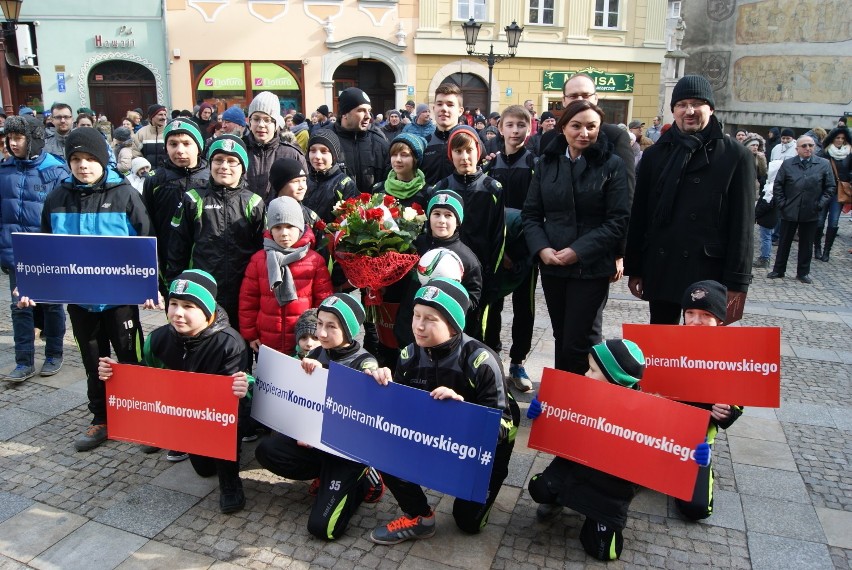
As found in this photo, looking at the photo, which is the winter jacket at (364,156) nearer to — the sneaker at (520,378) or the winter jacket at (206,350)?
the sneaker at (520,378)

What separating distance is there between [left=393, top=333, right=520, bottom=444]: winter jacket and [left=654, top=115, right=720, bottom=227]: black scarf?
1.71 m

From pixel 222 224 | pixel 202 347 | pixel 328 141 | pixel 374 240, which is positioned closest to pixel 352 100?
pixel 328 141

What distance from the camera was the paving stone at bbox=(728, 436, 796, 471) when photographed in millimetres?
4531

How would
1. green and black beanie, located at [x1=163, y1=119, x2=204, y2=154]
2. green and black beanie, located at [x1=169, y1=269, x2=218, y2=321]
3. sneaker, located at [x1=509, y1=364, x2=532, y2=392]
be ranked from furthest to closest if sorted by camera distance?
sneaker, located at [x1=509, y1=364, x2=532, y2=392] < green and black beanie, located at [x1=163, y1=119, x2=204, y2=154] < green and black beanie, located at [x1=169, y1=269, x2=218, y2=321]

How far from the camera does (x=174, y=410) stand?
3.96m

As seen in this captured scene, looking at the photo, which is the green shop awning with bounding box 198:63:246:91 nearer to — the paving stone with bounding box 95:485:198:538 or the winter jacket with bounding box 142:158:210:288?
the winter jacket with bounding box 142:158:210:288

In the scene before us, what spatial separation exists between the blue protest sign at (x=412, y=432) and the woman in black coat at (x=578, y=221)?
5.01 ft

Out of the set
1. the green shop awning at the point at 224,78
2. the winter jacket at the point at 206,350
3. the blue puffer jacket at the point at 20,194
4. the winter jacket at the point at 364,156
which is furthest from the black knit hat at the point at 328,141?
the green shop awning at the point at 224,78

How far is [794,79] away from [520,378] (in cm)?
2790

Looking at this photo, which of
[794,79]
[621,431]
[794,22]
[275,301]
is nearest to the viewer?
[621,431]

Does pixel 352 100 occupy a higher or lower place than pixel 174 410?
higher

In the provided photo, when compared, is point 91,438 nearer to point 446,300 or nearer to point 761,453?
point 446,300

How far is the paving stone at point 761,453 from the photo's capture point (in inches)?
178

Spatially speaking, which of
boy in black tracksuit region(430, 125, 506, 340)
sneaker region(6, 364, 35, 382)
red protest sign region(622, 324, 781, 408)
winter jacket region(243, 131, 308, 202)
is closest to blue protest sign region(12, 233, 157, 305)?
winter jacket region(243, 131, 308, 202)
